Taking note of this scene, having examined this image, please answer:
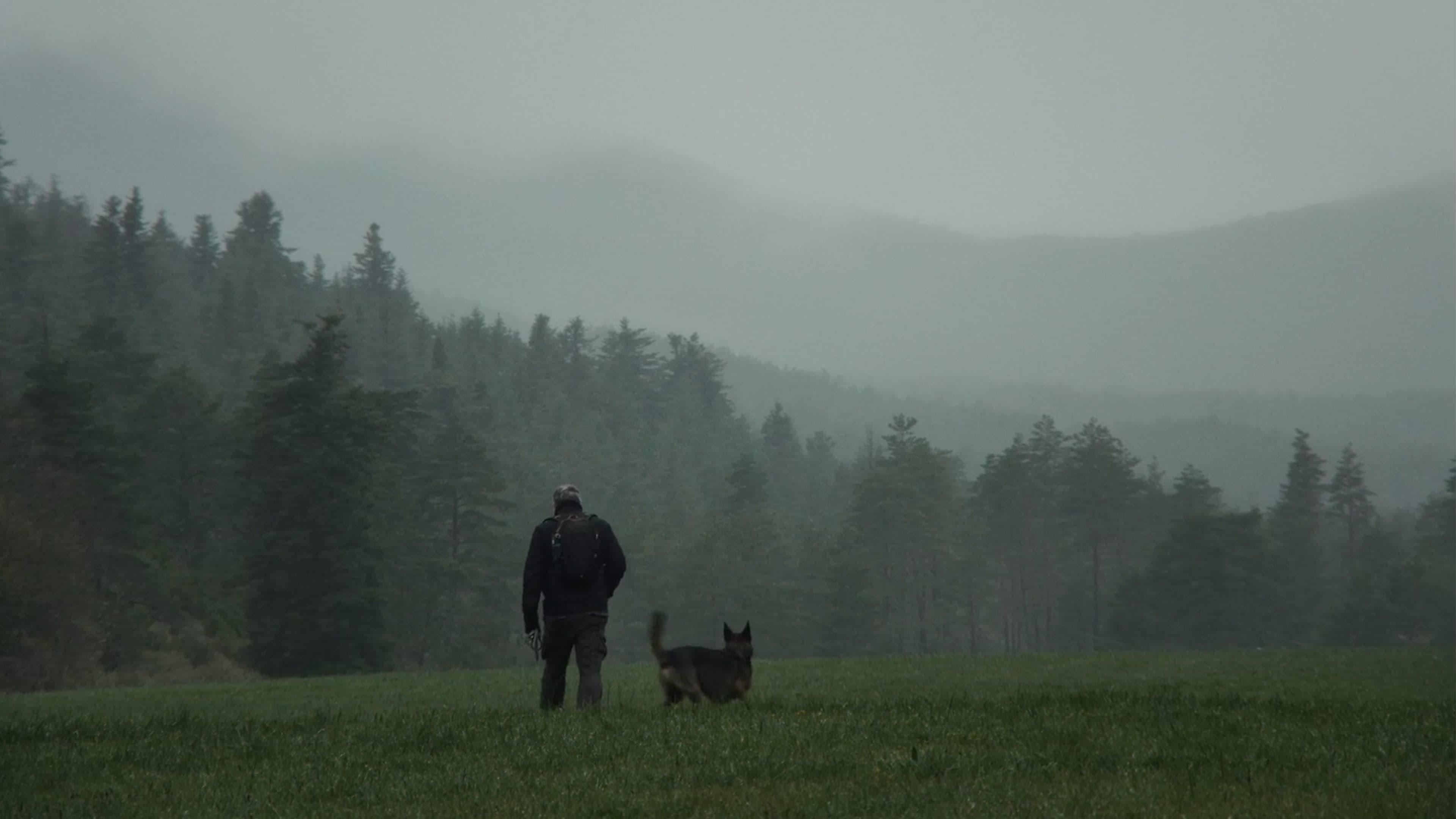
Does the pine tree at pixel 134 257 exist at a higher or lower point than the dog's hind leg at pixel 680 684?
higher

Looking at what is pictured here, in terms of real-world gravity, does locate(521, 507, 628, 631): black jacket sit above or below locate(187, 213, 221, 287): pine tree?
below

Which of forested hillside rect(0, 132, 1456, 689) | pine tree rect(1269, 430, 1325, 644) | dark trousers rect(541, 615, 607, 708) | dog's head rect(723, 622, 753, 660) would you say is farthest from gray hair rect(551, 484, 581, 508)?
pine tree rect(1269, 430, 1325, 644)

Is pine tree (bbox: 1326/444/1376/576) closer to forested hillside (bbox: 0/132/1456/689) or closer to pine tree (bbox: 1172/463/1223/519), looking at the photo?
forested hillside (bbox: 0/132/1456/689)

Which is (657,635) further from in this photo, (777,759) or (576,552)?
(777,759)

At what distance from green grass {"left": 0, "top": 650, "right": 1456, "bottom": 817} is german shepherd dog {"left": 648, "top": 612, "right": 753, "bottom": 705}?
1.46 feet

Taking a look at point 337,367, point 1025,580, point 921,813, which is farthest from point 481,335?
point 921,813

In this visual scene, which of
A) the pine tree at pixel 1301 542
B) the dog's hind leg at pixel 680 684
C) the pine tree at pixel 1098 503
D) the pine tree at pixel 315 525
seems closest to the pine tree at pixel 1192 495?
the pine tree at pixel 1098 503

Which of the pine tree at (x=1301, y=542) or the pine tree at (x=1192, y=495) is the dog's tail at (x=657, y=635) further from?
the pine tree at (x=1192, y=495)

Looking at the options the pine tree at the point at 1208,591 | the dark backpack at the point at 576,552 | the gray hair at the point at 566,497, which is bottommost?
the pine tree at the point at 1208,591

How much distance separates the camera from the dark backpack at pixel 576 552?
45.6ft

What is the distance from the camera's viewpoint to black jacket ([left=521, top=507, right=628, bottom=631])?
14000mm

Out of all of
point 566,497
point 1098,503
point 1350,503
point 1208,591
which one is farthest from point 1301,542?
point 566,497

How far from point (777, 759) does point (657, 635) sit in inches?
201

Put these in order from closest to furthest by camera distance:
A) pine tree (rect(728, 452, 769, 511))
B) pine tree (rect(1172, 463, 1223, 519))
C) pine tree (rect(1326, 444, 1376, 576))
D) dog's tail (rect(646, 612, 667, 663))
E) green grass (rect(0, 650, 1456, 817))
→ green grass (rect(0, 650, 1456, 817)) → dog's tail (rect(646, 612, 667, 663)) → pine tree (rect(1172, 463, 1223, 519)) → pine tree (rect(1326, 444, 1376, 576)) → pine tree (rect(728, 452, 769, 511))
